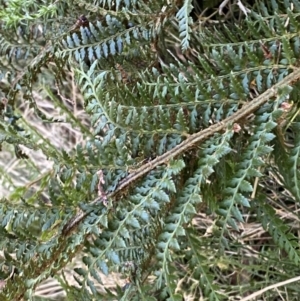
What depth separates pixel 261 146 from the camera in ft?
1.80

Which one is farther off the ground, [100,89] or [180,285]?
[100,89]

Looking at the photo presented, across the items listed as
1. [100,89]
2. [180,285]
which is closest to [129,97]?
[100,89]

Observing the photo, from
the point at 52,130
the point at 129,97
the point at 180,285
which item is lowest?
the point at 180,285

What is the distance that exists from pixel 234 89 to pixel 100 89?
0.50ft

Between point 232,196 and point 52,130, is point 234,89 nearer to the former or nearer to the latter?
point 232,196

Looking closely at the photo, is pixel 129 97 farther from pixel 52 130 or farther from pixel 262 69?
pixel 52 130

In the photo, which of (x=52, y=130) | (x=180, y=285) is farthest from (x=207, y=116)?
(x=52, y=130)

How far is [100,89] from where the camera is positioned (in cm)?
58

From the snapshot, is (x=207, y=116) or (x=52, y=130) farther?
(x=52, y=130)

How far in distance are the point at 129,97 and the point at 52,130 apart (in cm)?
82

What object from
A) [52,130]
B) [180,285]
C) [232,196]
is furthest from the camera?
[52,130]

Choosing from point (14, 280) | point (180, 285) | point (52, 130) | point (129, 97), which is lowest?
point (180, 285)

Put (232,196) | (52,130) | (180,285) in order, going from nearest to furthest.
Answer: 1. (232,196)
2. (180,285)
3. (52,130)

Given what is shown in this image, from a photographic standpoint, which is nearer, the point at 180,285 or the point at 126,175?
the point at 126,175
